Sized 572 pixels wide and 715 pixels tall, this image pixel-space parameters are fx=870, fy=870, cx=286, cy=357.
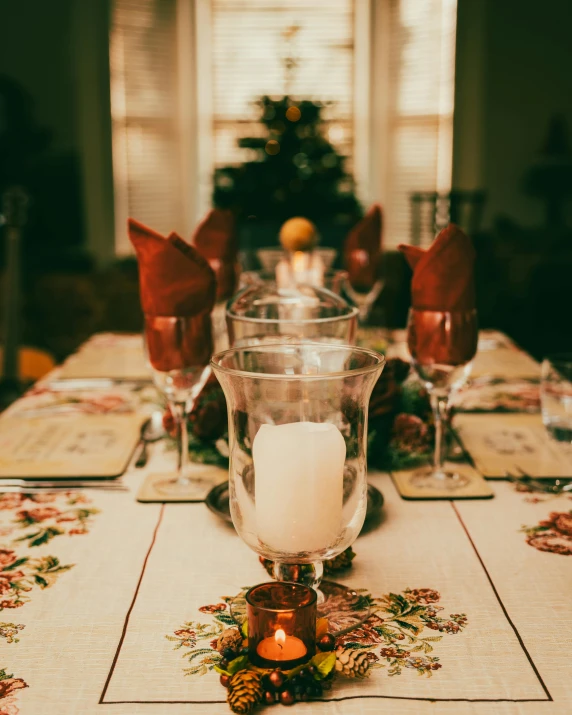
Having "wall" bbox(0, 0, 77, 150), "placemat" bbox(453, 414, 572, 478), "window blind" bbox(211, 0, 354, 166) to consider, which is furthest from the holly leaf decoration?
"wall" bbox(0, 0, 77, 150)

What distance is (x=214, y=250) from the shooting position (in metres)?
1.65

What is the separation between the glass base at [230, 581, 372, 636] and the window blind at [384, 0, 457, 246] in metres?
4.35

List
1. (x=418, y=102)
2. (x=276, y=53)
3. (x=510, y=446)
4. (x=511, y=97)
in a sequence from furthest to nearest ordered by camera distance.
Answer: (x=276, y=53) → (x=511, y=97) → (x=418, y=102) → (x=510, y=446)

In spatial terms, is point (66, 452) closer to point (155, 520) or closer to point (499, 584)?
point (155, 520)

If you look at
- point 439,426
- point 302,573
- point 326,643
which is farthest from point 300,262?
point 326,643

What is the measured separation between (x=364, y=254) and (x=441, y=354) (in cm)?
88

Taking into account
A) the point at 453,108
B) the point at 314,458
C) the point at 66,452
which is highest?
the point at 453,108

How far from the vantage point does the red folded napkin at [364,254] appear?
1833mm

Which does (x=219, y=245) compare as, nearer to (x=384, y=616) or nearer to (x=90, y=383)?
(x=90, y=383)

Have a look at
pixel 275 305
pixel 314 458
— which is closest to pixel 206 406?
pixel 275 305

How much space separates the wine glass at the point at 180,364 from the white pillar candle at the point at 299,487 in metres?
0.33

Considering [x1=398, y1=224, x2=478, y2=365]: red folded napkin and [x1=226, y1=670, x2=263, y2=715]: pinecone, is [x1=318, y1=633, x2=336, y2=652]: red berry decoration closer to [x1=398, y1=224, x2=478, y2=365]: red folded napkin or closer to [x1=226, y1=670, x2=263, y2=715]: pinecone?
[x1=226, y1=670, x2=263, y2=715]: pinecone

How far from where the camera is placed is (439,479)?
3.32 feet

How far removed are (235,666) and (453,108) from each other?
4.95 metres
